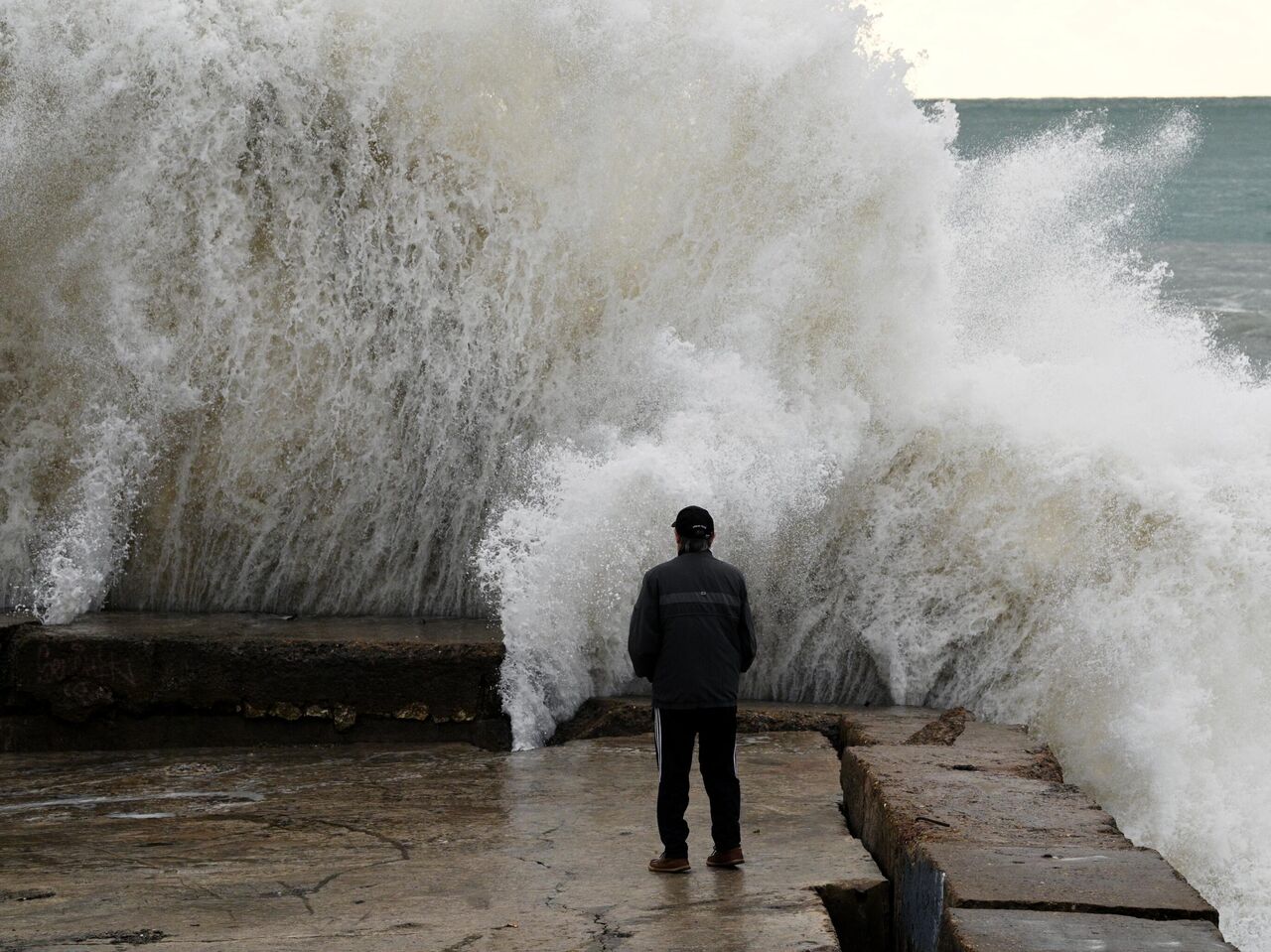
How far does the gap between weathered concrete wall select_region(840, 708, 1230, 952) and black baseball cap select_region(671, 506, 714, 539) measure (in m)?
0.94

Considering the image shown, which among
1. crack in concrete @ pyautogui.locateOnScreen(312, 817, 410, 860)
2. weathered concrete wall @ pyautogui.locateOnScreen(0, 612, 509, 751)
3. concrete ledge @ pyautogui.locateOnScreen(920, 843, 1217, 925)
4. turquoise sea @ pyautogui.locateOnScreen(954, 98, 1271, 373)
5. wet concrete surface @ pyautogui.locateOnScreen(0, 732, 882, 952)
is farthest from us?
turquoise sea @ pyautogui.locateOnScreen(954, 98, 1271, 373)

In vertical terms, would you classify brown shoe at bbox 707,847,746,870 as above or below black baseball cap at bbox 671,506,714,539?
below

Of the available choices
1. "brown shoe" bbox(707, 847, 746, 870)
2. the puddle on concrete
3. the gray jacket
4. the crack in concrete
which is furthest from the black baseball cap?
the puddle on concrete

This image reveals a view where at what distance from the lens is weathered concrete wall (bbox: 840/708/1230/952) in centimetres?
337

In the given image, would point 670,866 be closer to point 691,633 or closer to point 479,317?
point 691,633

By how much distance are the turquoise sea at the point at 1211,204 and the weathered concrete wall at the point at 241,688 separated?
6.13 meters

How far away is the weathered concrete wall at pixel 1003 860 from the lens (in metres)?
3.37

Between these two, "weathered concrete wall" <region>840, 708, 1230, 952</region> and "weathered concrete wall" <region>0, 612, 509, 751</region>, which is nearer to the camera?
"weathered concrete wall" <region>840, 708, 1230, 952</region>

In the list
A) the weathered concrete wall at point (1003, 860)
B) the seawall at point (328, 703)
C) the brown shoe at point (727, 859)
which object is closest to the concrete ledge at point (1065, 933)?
the weathered concrete wall at point (1003, 860)

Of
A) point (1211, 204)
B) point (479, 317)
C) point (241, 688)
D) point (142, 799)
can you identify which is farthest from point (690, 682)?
point (1211, 204)

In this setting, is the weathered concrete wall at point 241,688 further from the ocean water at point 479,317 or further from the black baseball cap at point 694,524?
the black baseball cap at point 694,524

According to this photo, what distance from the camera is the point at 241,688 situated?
650 cm

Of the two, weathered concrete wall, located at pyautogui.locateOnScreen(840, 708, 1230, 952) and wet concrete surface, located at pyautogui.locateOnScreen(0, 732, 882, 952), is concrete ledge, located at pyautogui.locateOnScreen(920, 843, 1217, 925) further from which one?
wet concrete surface, located at pyautogui.locateOnScreen(0, 732, 882, 952)

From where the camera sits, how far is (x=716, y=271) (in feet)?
25.4
